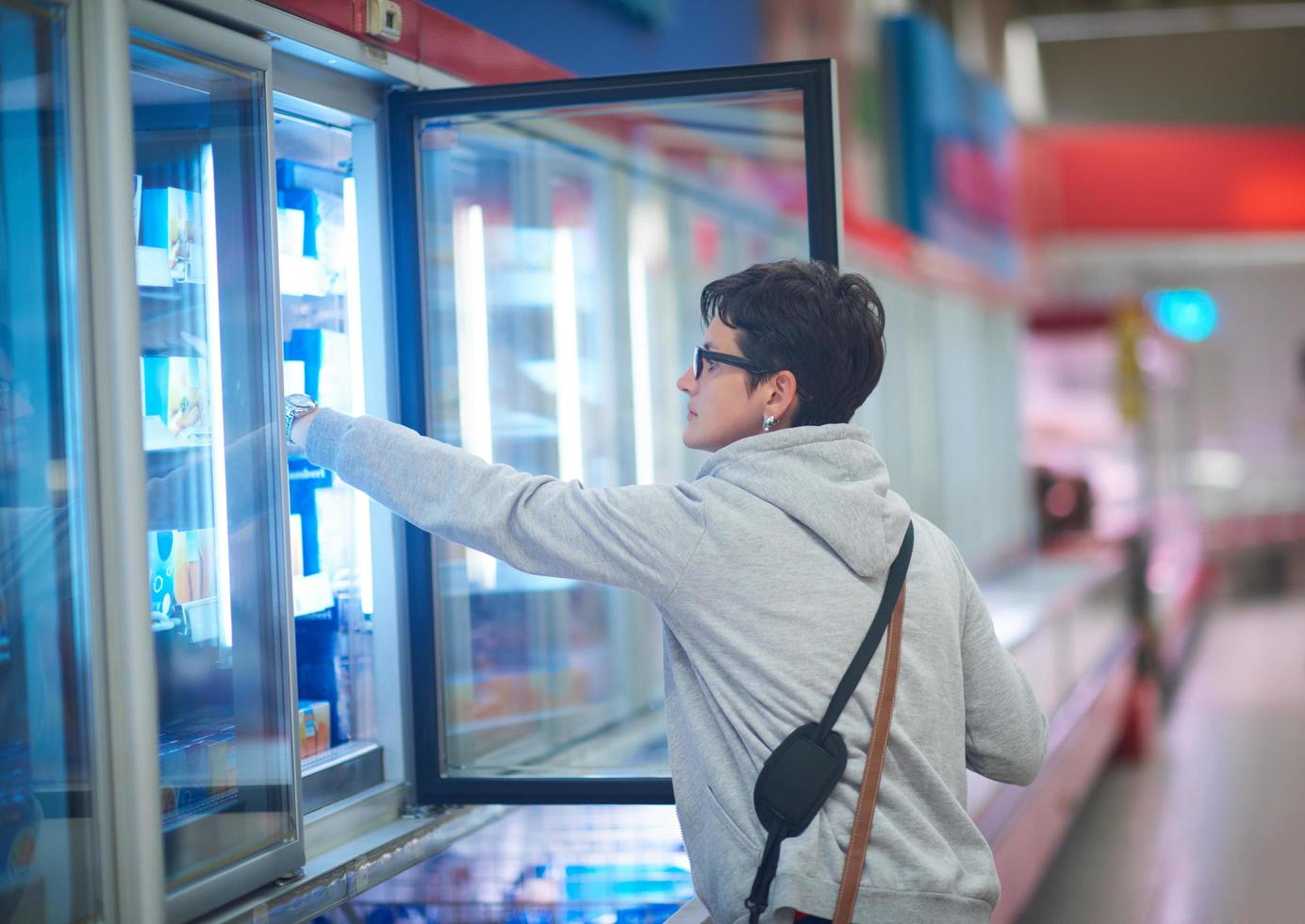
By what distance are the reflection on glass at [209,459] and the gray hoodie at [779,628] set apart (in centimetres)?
65

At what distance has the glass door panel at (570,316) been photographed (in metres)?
2.90

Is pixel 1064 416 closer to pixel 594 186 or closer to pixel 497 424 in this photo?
pixel 594 186

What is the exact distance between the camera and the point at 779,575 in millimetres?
1896

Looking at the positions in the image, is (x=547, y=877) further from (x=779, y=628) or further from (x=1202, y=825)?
(x=1202, y=825)

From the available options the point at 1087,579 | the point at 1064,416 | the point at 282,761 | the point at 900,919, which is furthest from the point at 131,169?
the point at 1064,416

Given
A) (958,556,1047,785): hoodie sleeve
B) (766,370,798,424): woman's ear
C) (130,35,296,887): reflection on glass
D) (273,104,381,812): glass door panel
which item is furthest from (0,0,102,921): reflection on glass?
(958,556,1047,785): hoodie sleeve

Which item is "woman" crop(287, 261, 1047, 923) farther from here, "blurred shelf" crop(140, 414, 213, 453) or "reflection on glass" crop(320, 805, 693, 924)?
"reflection on glass" crop(320, 805, 693, 924)

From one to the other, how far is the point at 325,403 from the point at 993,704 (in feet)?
5.04

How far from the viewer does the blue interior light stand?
16.9m

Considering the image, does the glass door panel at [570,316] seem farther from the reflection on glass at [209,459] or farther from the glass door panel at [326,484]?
the reflection on glass at [209,459]

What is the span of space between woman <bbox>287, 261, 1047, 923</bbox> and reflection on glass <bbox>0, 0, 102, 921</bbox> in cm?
51

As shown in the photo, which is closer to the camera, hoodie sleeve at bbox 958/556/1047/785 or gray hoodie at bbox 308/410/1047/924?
gray hoodie at bbox 308/410/1047/924

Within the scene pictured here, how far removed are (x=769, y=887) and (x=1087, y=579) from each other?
6.33 meters

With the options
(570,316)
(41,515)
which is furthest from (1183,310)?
(41,515)
